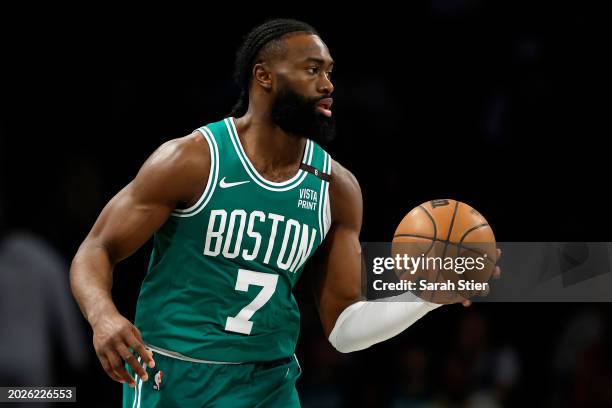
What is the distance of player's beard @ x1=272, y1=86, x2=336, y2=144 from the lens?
3.54m

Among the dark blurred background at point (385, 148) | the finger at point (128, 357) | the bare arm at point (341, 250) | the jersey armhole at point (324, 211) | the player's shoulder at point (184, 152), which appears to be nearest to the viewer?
the finger at point (128, 357)

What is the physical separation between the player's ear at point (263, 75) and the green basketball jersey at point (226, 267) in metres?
0.27

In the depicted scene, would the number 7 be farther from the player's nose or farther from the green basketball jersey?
the player's nose

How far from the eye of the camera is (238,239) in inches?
134

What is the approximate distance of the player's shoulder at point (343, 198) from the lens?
3.67 metres

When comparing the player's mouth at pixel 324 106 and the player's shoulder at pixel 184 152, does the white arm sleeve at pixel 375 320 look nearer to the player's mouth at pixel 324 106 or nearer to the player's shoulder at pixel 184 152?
the player's mouth at pixel 324 106

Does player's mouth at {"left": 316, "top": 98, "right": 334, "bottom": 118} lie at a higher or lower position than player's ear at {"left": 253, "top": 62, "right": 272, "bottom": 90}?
lower

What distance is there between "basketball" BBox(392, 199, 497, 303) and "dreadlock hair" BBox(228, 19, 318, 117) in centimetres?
82

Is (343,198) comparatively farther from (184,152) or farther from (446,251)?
(184,152)

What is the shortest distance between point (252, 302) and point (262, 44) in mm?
982

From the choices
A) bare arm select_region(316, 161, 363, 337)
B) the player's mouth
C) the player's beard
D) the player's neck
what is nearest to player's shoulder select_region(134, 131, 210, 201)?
the player's neck

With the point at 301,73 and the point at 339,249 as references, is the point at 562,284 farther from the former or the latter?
the point at 301,73

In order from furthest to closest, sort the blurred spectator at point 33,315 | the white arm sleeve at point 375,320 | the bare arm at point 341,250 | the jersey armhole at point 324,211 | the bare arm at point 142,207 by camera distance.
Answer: the blurred spectator at point 33,315
the bare arm at point 341,250
the jersey armhole at point 324,211
the white arm sleeve at point 375,320
the bare arm at point 142,207

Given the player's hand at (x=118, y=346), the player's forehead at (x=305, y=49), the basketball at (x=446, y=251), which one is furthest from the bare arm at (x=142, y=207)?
the basketball at (x=446, y=251)
